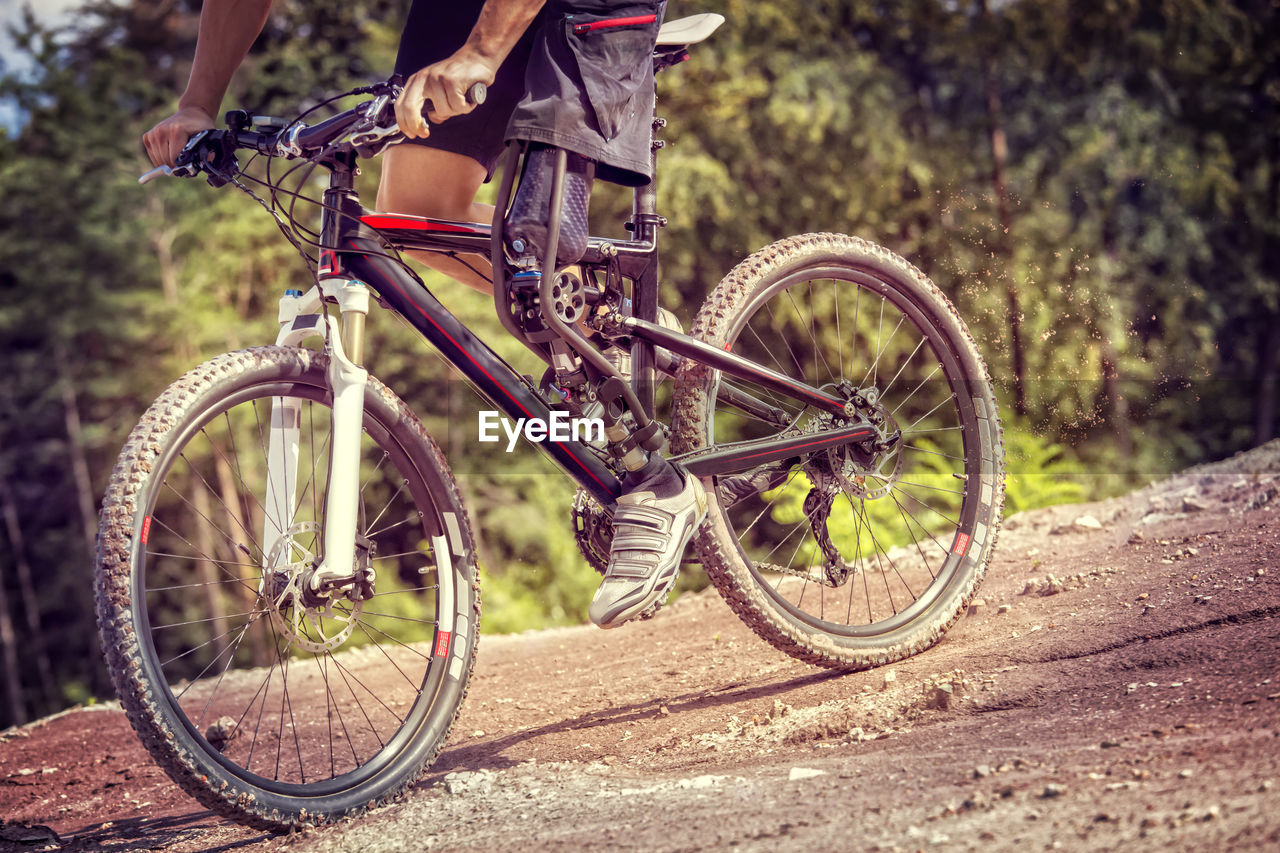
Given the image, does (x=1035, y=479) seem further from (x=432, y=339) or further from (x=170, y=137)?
(x=170, y=137)

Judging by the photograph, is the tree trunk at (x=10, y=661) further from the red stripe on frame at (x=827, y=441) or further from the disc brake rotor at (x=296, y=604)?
the red stripe on frame at (x=827, y=441)

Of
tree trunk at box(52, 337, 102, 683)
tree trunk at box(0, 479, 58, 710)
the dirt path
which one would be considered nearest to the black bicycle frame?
the dirt path

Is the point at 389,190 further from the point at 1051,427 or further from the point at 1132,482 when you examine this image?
the point at 1132,482

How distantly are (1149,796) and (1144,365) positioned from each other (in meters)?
13.1

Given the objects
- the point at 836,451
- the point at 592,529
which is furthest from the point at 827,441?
the point at 592,529

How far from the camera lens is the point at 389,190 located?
260cm

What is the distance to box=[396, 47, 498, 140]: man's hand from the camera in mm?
1943

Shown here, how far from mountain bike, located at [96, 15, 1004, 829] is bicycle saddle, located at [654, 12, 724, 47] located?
1cm

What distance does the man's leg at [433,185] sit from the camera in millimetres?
2568

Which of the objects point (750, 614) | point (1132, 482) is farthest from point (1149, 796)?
point (1132, 482)

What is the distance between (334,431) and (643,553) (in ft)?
2.29

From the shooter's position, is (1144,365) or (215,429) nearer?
(1144,365)

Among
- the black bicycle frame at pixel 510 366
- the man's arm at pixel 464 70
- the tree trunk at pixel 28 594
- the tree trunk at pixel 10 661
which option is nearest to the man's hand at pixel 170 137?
the black bicycle frame at pixel 510 366

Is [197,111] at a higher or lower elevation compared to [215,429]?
lower
